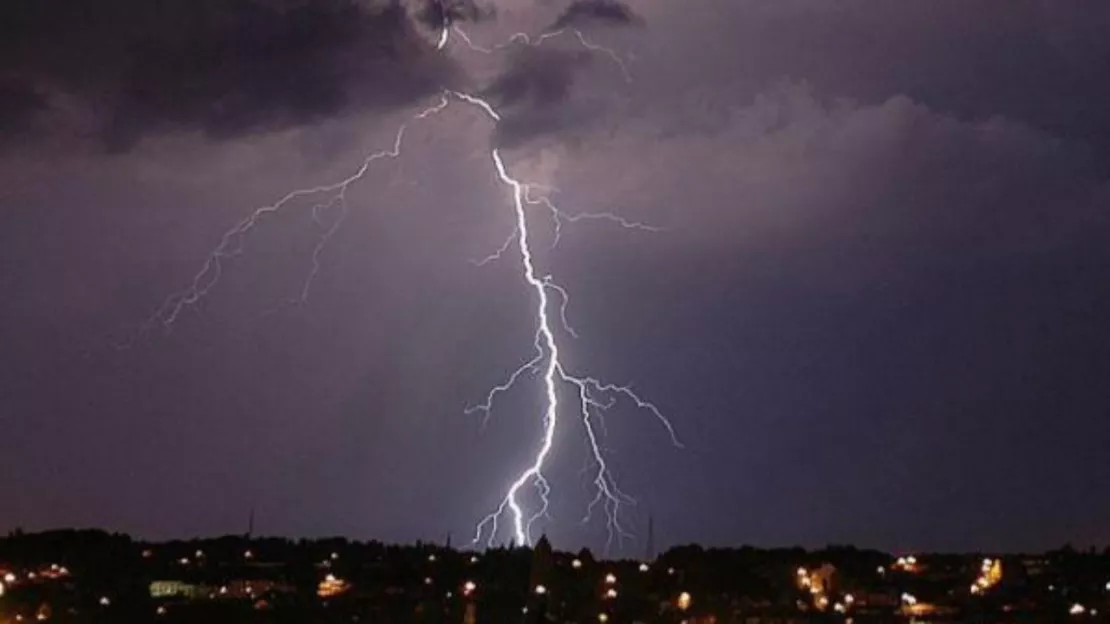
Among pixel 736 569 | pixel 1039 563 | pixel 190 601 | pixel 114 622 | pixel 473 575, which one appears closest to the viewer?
pixel 114 622

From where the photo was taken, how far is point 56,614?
110ft

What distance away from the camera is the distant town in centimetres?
3641

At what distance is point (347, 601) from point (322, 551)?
26.1m

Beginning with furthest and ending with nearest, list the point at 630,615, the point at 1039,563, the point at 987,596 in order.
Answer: the point at 1039,563, the point at 987,596, the point at 630,615

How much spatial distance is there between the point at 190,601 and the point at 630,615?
33.1 feet

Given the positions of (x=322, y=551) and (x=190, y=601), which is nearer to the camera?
(x=190, y=601)

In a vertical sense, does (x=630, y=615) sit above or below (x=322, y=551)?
below

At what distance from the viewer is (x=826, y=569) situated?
55.8 metres

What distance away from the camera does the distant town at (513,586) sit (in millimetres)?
36406

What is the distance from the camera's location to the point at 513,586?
45375 mm

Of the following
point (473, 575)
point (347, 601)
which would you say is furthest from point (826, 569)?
point (347, 601)

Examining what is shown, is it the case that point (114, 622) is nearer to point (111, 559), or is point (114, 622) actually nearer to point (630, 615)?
point (630, 615)

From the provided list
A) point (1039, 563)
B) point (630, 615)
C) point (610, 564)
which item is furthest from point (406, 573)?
point (1039, 563)

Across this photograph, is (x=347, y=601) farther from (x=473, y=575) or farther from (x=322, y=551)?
(x=322, y=551)
